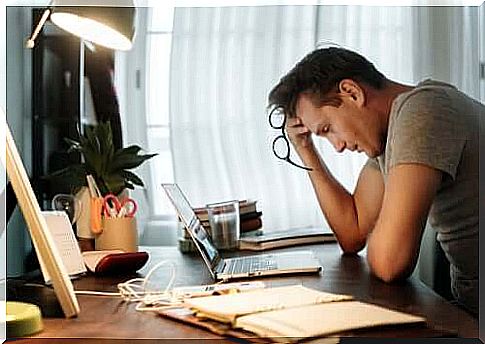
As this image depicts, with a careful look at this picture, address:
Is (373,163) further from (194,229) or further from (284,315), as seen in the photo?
(284,315)

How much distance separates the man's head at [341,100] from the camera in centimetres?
176

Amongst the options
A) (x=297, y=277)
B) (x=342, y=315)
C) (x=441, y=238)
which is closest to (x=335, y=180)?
(x=441, y=238)

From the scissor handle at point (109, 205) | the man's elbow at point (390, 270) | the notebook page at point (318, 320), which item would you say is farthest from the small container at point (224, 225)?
the notebook page at point (318, 320)

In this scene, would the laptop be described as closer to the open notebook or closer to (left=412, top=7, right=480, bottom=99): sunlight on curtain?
the open notebook

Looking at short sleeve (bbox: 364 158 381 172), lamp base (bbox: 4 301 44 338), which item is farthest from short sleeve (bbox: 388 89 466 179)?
lamp base (bbox: 4 301 44 338)

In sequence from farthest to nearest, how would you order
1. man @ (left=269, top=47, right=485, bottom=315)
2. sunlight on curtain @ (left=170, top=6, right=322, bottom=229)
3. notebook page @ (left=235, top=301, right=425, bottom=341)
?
sunlight on curtain @ (left=170, top=6, right=322, bottom=229), man @ (left=269, top=47, right=485, bottom=315), notebook page @ (left=235, top=301, right=425, bottom=341)

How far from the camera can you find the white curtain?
209cm

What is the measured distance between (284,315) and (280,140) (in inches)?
40.9

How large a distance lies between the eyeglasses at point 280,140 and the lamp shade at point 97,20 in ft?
1.41

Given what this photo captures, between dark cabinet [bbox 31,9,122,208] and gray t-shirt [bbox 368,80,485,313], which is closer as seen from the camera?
gray t-shirt [bbox 368,80,485,313]


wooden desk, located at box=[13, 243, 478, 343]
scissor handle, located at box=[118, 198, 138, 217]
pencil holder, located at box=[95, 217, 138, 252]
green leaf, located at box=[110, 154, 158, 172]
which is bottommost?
wooden desk, located at box=[13, 243, 478, 343]

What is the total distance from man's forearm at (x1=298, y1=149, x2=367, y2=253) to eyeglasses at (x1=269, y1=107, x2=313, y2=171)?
0.03 m

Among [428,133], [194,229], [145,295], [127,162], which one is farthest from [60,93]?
[428,133]

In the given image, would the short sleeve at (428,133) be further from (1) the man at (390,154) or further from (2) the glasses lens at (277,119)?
(2) the glasses lens at (277,119)
